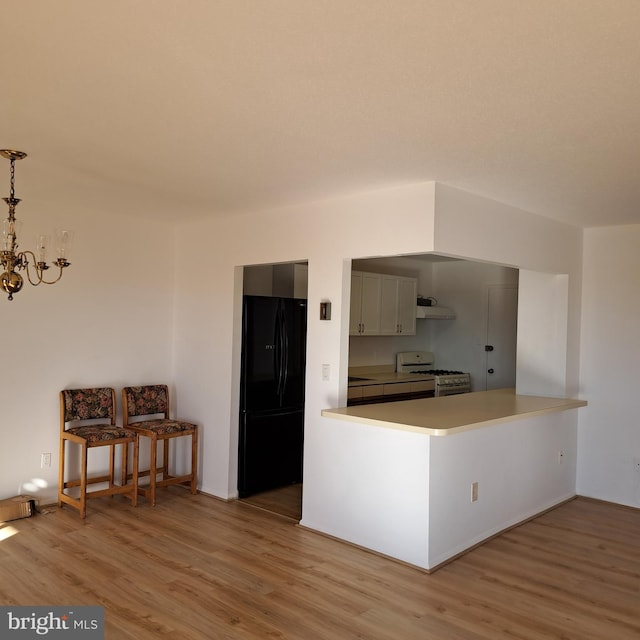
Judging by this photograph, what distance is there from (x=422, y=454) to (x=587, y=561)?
4.25 feet

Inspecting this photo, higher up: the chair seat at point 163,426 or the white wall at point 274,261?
the white wall at point 274,261

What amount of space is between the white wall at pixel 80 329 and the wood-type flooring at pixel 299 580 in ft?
2.10

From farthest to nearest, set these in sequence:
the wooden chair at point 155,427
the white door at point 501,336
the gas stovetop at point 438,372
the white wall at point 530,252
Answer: the gas stovetop at point 438,372 → the white door at point 501,336 → the wooden chair at point 155,427 → the white wall at point 530,252

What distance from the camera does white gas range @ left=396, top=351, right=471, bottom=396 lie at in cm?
670

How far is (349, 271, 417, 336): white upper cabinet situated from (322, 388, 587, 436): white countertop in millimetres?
1767

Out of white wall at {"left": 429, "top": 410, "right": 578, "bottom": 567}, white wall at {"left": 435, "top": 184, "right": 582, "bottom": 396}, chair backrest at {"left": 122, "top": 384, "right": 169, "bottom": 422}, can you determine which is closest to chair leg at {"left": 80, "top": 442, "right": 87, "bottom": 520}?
chair backrest at {"left": 122, "top": 384, "right": 169, "bottom": 422}

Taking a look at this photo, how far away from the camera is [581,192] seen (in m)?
3.81

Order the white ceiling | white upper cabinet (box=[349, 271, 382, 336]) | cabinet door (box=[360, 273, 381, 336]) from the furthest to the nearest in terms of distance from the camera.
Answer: cabinet door (box=[360, 273, 381, 336]), white upper cabinet (box=[349, 271, 382, 336]), the white ceiling

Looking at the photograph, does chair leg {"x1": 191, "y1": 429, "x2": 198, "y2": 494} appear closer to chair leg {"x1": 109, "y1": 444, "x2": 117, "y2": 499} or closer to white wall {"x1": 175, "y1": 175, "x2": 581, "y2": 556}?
white wall {"x1": 175, "y1": 175, "x2": 581, "y2": 556}

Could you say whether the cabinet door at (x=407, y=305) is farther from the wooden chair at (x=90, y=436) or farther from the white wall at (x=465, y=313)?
the wooden chair at (x=90, y=436)

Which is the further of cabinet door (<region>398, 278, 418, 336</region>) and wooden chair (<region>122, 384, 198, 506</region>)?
cabinet door (<region>398, 278, 418, 336</region>)

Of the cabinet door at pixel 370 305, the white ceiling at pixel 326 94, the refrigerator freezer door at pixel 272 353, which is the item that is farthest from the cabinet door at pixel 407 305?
the white ceiling at pixel 326 94

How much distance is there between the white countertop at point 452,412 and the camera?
3434 mm

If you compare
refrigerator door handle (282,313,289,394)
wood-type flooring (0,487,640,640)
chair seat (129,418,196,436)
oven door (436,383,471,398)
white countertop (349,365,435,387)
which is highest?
refrigerator door handle (282,313,289,394)
